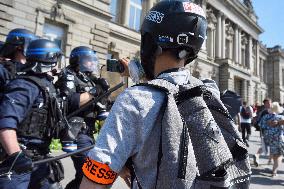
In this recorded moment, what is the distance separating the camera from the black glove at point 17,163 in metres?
2.17

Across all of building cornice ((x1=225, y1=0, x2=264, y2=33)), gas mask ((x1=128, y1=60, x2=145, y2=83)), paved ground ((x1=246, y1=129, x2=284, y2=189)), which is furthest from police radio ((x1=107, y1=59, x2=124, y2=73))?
building cornice ((x1=225, y1=0, x2=264, y2=33))

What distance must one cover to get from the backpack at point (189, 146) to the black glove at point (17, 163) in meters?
1.38

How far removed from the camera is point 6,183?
2.27m

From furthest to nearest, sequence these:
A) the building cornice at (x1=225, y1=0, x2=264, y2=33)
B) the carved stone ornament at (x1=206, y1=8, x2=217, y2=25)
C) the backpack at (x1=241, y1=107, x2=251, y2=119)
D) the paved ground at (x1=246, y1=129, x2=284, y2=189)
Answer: the building cornice at (x1=225, y1=0, x2=264, y2=33) < the carved stone ornament at (x1=206, y1=8, x2=217, y2=25) < the backpack at (x1=241, y1=107, x2=251, y2=119) < the paved ground at (x1=246, y1=129, x2=284, y2=189)

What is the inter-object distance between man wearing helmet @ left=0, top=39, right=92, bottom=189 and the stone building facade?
396 cm

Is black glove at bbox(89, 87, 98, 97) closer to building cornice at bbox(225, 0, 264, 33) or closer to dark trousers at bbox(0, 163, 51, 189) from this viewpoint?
dark trousers at bbox(0, 163, 51, 189)

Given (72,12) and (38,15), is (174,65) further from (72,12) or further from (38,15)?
(72,12)

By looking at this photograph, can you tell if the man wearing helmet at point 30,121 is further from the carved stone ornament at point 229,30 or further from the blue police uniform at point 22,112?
the carved stone ornament at point 229,30

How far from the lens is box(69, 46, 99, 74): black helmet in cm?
421

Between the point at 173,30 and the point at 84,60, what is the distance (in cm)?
300

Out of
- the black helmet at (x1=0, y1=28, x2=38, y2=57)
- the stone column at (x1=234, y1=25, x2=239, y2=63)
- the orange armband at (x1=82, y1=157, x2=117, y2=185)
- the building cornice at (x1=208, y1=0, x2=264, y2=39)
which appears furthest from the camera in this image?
the stone column at (x1=234, y1=25, x2=239, y2=63)

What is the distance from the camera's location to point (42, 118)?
2.57 metres

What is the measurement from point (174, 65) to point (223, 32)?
116 ft

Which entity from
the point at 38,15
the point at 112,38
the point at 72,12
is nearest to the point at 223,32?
the point at 112,38
